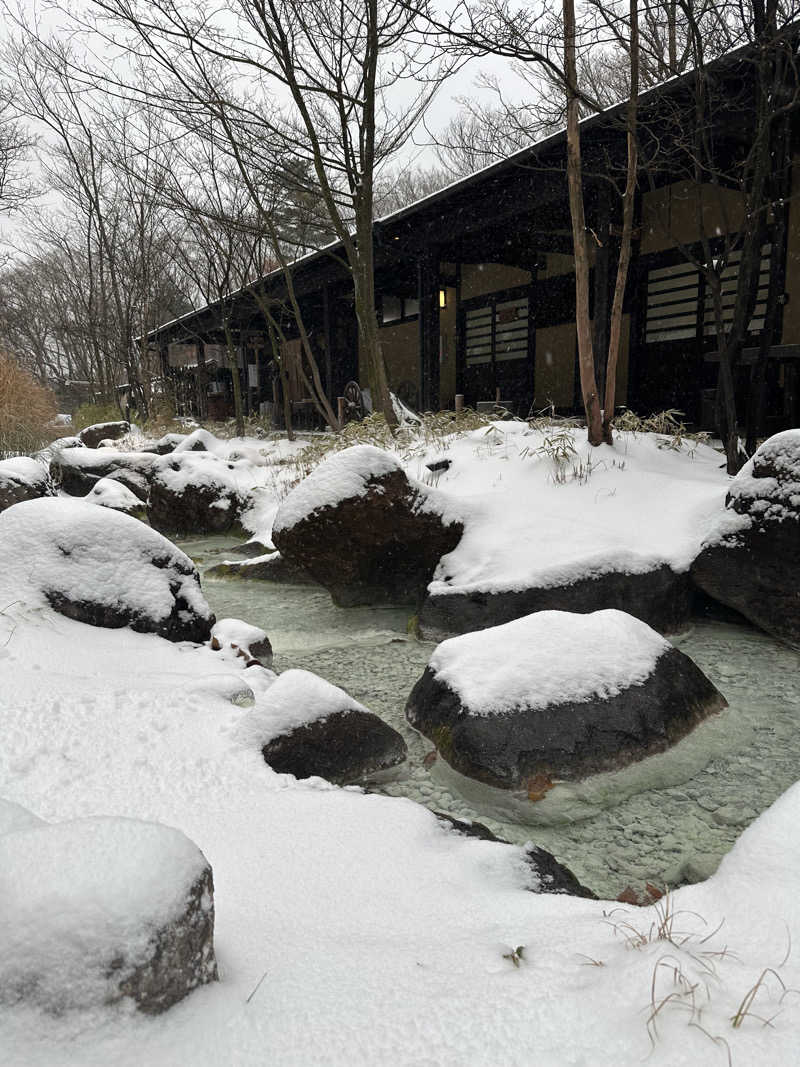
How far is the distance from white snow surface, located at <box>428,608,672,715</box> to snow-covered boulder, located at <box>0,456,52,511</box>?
276 inches

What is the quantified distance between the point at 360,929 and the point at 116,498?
883 cm

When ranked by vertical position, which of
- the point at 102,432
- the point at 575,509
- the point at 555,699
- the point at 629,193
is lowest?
the point at 555,699

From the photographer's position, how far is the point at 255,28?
734 cm

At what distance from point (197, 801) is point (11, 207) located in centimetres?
1681

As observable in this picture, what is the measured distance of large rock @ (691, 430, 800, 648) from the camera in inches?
163

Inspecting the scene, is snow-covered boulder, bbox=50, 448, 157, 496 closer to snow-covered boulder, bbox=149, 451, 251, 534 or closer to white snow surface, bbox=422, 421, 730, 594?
snow-covered boulder, bbox=149, 451, 251, 534

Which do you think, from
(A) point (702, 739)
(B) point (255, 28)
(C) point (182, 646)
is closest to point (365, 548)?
(C) point (182, 646)

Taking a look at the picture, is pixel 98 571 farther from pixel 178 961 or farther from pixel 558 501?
pixel 558 501

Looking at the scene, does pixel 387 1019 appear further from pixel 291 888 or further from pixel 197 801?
pixel 197 801

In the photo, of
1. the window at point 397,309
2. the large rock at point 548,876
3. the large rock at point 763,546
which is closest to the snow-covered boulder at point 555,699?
the large rock at point 548,876

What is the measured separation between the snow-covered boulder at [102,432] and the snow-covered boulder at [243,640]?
14.0 metres

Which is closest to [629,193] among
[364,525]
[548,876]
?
A: [364,525]

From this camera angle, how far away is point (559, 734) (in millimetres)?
2797

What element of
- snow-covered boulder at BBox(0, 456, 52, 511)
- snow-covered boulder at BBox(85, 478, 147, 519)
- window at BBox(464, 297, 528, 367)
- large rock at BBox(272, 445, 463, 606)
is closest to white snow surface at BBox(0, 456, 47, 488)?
snow-covered boulder at BBox(0, 456, 52, 511)
